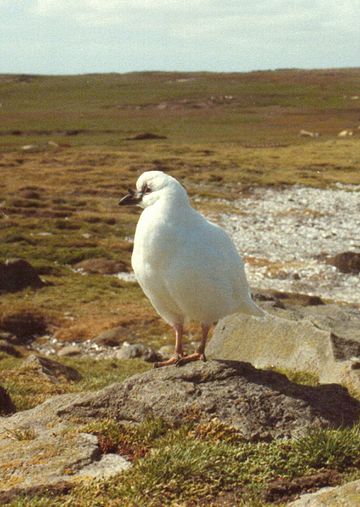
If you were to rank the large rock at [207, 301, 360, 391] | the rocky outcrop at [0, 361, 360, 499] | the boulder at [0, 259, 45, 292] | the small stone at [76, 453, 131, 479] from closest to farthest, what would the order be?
the small stone at [76, 453, 131, 479] → the rocky outcrop at [0, 361, 360, 499] → the large rock at [207, 301, 360, 391] → the boulder at [0, 259, 45, 292]

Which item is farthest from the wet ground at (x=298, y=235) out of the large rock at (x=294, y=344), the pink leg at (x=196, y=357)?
the pink leg at (x=196, y=357)

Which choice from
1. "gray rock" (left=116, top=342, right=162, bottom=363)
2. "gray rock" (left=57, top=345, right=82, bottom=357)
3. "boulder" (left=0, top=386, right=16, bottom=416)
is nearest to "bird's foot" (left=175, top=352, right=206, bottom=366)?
"boulder" (left=0, top=386, right=16, bottom=416)

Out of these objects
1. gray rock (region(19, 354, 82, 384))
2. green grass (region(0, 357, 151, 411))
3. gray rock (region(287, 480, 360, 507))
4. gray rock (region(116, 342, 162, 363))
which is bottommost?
gray rock (region(116, 342, 162, 363))

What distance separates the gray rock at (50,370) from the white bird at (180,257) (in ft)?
23.5

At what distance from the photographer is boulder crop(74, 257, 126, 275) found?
38344 millimetres

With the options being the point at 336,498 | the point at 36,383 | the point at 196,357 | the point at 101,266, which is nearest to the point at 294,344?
the point at 196,357

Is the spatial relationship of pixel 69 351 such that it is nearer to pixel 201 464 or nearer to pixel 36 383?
pixel 36 383

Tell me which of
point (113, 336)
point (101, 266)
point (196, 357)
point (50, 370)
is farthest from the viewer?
point (101, 266)

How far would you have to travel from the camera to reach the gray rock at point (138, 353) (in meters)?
23.7

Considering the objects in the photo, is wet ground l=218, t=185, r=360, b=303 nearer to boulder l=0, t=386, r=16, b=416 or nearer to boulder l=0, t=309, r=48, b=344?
boulder l=0, t=309, r=48, b=344

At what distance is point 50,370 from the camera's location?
1827cm

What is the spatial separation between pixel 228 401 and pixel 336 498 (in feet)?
8.70

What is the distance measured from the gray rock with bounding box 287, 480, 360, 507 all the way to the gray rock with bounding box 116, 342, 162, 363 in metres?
16.8

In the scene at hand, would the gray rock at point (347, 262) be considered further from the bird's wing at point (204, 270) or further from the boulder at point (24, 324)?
the bird's wing at point (204, 270)
